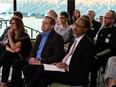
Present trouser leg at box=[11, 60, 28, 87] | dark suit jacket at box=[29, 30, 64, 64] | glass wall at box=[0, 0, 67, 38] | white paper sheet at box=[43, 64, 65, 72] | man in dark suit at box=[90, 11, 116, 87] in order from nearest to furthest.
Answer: white paper sheet at box=[43, 64, 65, 72] < dark suit jacket at box=[29, 30, 64, 64] < trouser leg at box=[11, 60, 28, 87] < man in dark suit at box=[90, 11, 116, 87] < glass wall at box=[0, 0, 67, 38]

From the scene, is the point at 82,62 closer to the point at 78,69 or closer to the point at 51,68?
the point at 78,69

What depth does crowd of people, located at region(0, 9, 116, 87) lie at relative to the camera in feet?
11.4

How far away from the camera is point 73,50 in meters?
3.65

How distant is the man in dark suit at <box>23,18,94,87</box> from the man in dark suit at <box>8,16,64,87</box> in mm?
243

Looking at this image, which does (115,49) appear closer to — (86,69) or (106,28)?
(106,28)

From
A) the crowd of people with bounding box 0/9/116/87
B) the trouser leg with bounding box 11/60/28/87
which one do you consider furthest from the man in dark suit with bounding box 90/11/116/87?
the trouser leg with bounding box 11/60/28/87

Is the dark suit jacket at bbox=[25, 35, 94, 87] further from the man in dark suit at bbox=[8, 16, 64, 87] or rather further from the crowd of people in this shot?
the man in dark suit at bbox=[8, 16, 64, 87]

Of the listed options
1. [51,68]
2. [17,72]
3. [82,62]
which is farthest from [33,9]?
[82,62]

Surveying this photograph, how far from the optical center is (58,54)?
387 centimetres

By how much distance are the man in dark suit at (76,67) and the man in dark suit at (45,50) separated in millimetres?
243

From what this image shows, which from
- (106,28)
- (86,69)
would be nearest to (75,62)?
(86,69)

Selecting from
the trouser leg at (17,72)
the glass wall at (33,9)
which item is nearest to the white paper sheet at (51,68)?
the trouser leg at (17,72)

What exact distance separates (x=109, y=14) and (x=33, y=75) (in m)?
1.71

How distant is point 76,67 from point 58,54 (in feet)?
1.59
